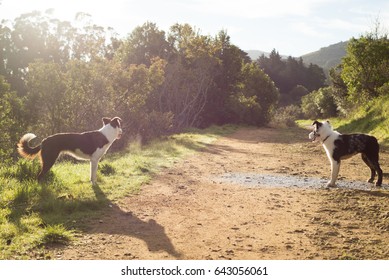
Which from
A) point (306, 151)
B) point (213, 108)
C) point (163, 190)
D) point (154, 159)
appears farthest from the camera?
point (213, 108)

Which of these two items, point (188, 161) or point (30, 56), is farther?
point (30, 56)

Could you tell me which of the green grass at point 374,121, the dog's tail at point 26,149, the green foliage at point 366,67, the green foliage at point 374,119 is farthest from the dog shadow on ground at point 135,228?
the green foliage at point 366,67

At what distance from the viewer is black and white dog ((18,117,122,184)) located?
29.5ft

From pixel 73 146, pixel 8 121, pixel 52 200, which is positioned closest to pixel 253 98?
pixel 8 121

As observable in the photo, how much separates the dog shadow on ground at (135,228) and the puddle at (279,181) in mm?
4020

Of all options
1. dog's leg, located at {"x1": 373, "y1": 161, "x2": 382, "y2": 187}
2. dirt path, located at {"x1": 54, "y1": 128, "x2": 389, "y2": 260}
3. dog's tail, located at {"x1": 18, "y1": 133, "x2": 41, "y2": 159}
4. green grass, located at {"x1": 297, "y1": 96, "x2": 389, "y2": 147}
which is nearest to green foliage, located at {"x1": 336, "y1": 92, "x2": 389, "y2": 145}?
green grass, located at {"x1": 297, "y1": 96, "x2": 389, "y2": 147}

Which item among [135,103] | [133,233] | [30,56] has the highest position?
[30,56]

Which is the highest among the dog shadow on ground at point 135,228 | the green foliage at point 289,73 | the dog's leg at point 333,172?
the green foliage at point 289,73

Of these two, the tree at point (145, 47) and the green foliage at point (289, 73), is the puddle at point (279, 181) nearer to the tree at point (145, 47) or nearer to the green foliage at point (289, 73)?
the tree at point (145, 47)

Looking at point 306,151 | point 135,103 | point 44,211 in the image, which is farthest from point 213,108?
point 44,211

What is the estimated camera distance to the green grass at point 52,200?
5652mm

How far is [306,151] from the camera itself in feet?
60.5
